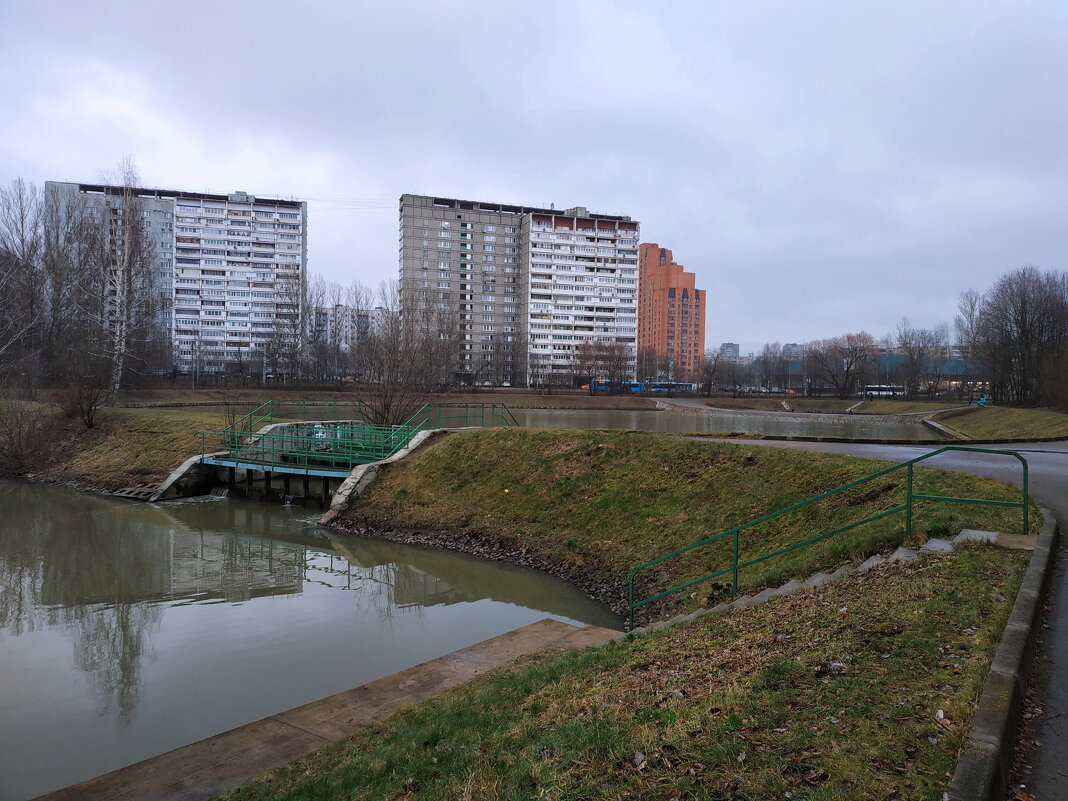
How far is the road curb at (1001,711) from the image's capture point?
3.06m

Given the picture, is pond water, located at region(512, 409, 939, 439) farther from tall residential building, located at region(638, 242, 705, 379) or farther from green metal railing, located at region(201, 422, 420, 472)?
tall residential building, located at region(638, 242, 705, 379)

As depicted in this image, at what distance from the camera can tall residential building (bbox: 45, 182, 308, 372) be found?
4033 inches

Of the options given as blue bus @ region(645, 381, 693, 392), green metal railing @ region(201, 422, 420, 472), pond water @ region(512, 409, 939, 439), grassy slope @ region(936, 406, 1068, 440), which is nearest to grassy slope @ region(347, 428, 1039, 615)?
green metal railing @ region(201, 422, 420, 472)

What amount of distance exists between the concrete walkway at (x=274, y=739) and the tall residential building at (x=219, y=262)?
101545 millimetres

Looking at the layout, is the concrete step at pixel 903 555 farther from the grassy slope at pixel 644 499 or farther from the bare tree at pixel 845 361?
the bare tree at pixel 845 361

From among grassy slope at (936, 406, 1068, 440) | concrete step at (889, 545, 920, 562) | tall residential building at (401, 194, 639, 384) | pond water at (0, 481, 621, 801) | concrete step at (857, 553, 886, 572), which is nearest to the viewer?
concrete step at (889, 545, 920, 562)

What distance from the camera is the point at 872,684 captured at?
173 inches

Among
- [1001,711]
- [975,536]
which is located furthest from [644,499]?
[1001,711]

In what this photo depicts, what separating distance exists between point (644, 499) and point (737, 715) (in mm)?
11018

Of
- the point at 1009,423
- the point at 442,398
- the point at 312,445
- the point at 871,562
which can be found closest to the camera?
the point at 871,562

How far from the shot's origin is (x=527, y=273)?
361 feet

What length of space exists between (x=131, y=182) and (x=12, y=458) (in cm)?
2091

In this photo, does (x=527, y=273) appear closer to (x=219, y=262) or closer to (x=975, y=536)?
(x=219, y=262)

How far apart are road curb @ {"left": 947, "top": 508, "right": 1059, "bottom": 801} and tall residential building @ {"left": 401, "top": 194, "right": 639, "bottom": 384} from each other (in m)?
99.2
